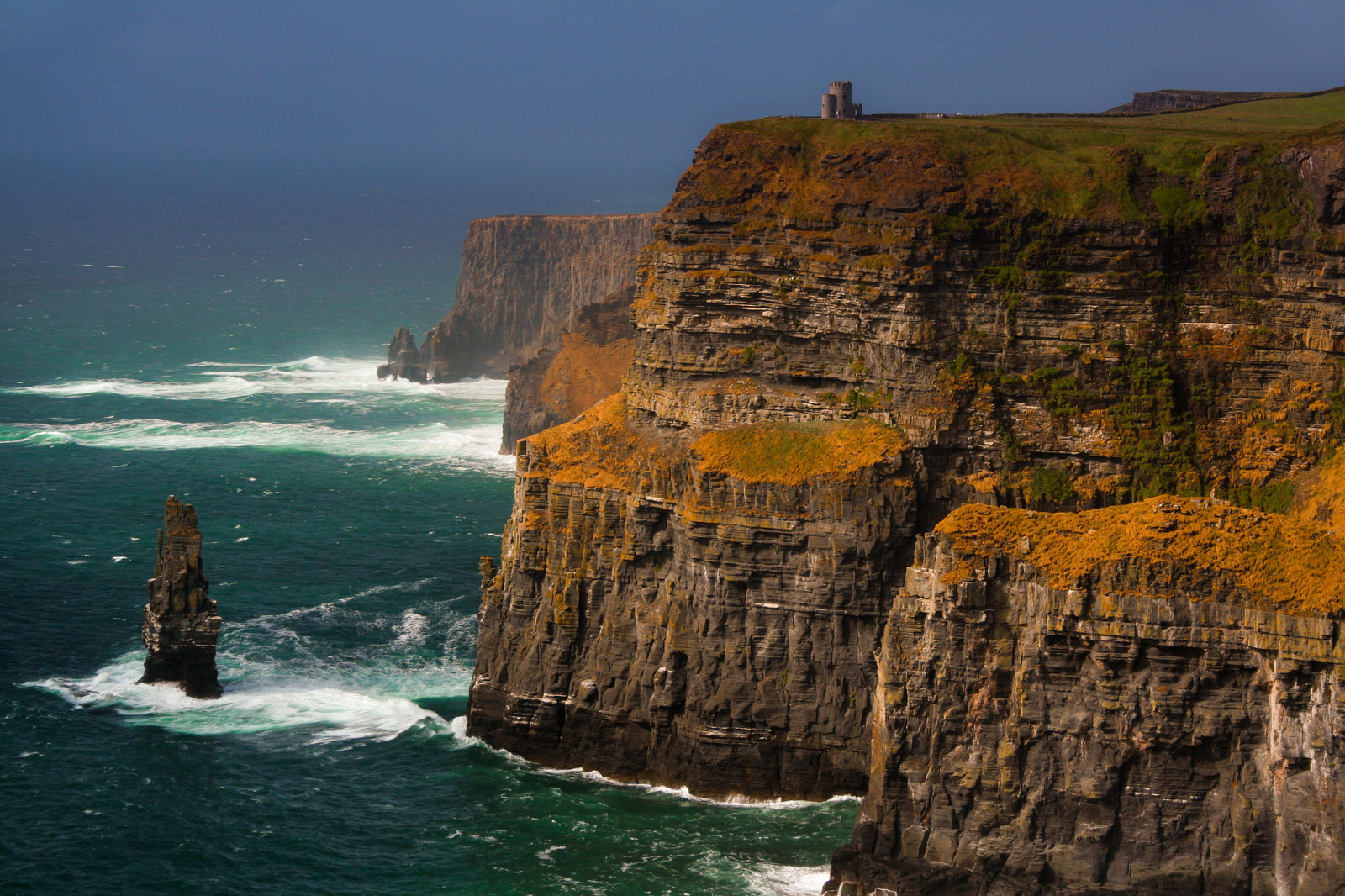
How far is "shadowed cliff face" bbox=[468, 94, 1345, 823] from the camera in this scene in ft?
184

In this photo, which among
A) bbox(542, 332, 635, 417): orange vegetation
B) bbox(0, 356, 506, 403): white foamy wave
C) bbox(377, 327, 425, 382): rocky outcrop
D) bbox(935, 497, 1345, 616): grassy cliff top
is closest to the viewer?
bbox(935, 497, 1345, 616): grassy cliff top

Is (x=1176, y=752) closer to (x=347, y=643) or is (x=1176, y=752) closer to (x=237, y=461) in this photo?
(x=347, y=643)

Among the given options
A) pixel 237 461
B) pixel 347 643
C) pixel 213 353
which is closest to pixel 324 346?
pixel 213 353

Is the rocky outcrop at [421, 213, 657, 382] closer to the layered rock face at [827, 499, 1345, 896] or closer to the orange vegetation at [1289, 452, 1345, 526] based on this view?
the orange vegetation at [1289, 452, 1345, 526]

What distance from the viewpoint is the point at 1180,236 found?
2248 inches

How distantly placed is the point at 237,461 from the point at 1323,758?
83.6 meters

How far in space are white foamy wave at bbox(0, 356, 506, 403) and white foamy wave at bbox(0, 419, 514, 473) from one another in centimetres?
1469

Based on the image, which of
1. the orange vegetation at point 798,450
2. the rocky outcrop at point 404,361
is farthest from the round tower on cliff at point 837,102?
the rocky outcrop at point 404,361

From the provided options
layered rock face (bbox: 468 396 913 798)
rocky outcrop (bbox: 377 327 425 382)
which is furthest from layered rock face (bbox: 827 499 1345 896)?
rocky outcrop (bbox: 377 327 425 382)

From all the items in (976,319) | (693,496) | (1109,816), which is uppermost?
(976,319)

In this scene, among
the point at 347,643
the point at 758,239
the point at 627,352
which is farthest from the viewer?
the point at 627,352

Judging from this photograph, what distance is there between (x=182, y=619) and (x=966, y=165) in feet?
120

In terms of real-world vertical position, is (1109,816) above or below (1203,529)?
below

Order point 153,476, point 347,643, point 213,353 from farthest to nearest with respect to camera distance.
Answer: point 213,353 < point 153,476 < point 347,643
